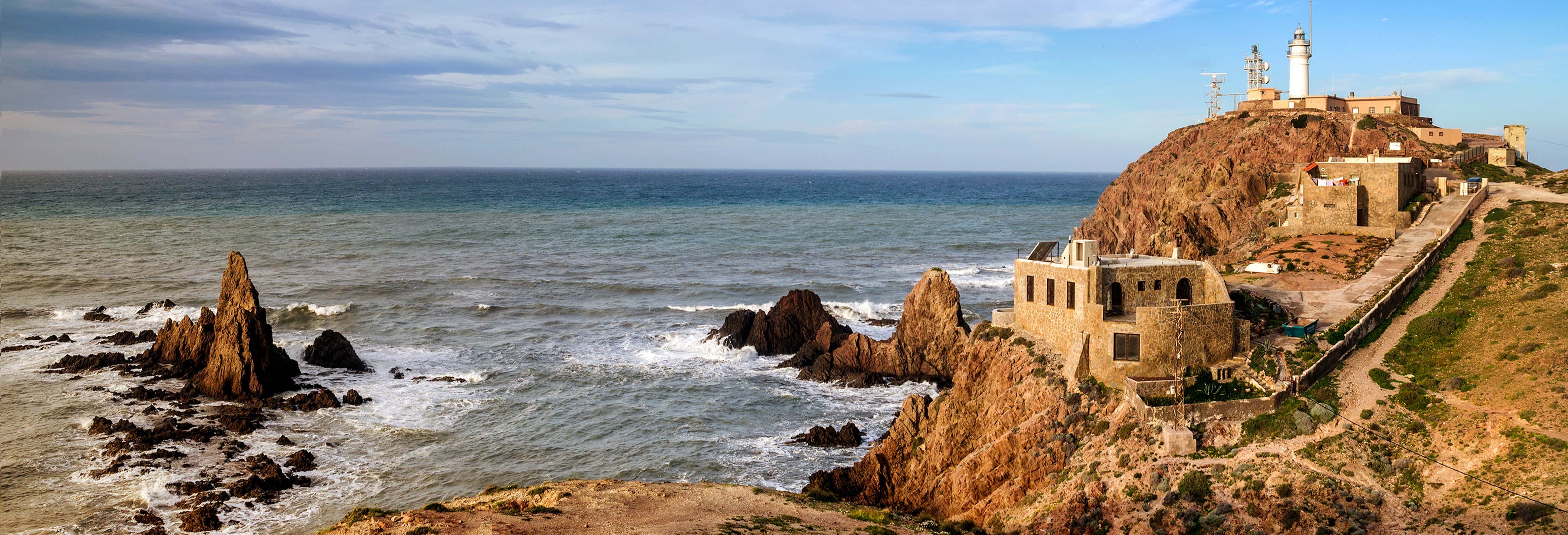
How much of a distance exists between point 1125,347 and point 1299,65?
54885 mm

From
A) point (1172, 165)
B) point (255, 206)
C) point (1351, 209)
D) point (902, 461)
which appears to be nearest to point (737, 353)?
point (902, 461)

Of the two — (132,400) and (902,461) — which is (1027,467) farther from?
(132,400)

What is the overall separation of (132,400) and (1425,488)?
144ft

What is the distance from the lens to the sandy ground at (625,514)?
21.8 m

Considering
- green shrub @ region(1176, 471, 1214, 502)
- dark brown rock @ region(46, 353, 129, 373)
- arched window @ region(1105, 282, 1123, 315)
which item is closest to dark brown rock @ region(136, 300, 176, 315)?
dark brown rock @ region(46, 353, 129, 373)

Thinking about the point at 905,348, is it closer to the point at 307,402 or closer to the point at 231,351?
the point at 307,402

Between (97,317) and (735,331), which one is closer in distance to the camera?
(735,331)

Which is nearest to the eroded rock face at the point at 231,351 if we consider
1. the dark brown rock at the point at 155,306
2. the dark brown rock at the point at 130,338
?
the dark brown rock at the point at 130,338

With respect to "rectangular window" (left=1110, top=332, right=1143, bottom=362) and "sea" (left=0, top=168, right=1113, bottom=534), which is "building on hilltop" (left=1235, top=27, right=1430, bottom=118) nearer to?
"sea" (left=0, top=168, right=1113, bottom=534)

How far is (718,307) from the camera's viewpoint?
6053 centimetres

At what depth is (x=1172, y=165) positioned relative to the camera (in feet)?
241

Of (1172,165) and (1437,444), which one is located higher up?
(1172,165)

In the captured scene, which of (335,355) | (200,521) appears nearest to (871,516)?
(200,521)

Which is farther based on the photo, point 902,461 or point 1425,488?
point 902,461
